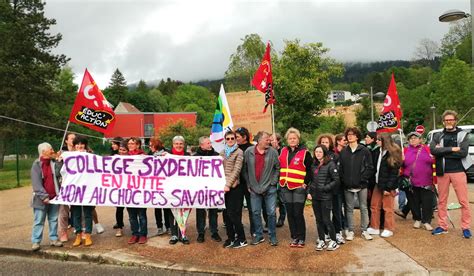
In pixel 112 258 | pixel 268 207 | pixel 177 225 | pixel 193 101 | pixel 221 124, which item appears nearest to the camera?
pixel 112 258

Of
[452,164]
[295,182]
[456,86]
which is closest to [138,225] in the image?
[295,182]

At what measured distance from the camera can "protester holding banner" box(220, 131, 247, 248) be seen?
6.54 metres

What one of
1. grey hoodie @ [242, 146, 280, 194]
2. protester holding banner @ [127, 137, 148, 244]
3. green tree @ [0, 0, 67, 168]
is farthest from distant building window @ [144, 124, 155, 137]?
grey hoodie @ [242, 146, 280, 194]

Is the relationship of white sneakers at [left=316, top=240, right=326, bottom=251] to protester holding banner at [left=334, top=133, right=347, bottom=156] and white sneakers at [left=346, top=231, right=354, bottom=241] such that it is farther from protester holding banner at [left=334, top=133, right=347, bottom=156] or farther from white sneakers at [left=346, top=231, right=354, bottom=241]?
protester holding banner at [left=334, top=133, right=347, bottom=156]

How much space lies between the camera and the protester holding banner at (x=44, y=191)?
6.61m

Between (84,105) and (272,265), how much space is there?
4781 mm

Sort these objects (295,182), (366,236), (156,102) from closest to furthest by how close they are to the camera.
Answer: (295,182) → (366,236) → (156,102)

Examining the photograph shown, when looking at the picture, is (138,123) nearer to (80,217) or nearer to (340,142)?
(80,217)

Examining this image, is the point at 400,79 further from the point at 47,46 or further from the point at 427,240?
the point at 427,240

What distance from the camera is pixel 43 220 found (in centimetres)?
669

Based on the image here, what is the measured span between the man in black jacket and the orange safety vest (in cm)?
86

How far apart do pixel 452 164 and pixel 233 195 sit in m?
3.75

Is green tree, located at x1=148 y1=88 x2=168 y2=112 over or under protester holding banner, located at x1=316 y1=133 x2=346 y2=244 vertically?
over

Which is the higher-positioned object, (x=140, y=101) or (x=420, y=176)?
(x=140, y=101)
